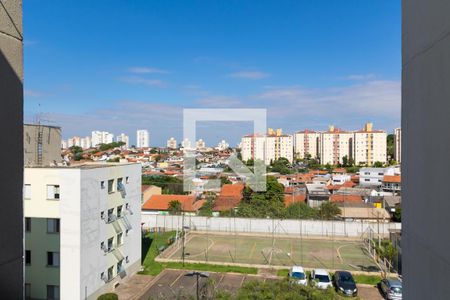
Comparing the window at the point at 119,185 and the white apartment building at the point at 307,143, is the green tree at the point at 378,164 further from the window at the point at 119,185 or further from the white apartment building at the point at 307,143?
the window at the point at 119,185

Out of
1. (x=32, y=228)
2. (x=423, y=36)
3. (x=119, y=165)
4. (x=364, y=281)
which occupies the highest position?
(x=423, y=36)

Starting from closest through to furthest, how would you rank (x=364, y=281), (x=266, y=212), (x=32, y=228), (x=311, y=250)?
1. (x=32, y=228)
2. (x=364, y=281)
3. (x=311, y=250)
4. (x=266, y=212)

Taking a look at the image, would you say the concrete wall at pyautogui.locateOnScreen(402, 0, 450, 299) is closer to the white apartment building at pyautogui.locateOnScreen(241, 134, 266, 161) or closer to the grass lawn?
the grass lawn

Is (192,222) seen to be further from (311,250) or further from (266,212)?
(311,250)

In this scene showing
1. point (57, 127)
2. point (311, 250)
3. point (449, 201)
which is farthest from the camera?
point (311, 250)

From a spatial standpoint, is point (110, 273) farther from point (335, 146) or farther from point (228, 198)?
point (335, 146)

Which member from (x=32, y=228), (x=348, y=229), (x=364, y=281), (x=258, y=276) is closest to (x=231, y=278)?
(x=258, y=276)
